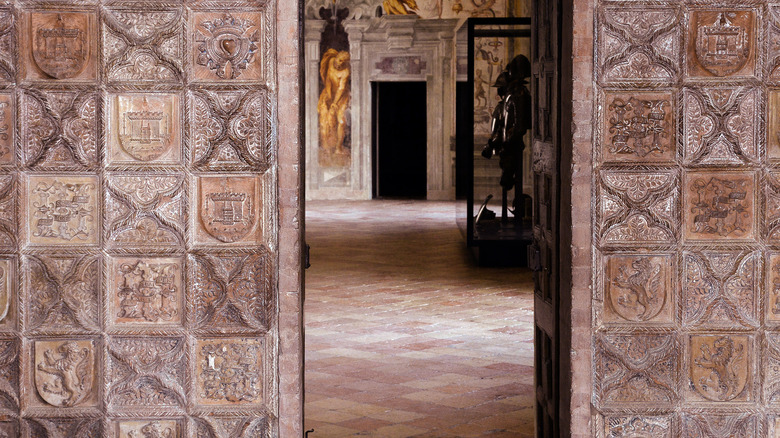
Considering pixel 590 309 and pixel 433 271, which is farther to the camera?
pixel 433 271

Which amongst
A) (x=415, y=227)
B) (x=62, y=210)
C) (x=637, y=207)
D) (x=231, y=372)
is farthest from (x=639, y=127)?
(x=415, y=227)

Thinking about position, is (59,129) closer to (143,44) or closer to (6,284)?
(143,44)

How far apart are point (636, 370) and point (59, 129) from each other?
261cm

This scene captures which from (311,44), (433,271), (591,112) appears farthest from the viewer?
(311,44)

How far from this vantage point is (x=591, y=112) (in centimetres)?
397

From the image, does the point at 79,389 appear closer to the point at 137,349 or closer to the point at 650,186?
the point at 137,349

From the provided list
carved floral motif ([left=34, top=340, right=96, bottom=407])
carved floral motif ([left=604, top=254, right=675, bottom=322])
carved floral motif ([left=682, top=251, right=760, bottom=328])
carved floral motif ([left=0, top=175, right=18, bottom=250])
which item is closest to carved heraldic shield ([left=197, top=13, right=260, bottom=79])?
carved floral motif ([left=0, top=175, right=18, bottom=250])

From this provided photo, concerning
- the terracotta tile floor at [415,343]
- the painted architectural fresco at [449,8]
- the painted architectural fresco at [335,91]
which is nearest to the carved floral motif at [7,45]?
the terracotta tile floor at [415,343]

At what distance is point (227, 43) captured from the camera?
396 centimetres

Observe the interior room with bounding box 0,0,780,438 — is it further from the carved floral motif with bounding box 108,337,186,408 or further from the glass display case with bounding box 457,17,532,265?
the glass display case with bounding box 457,17,532,265

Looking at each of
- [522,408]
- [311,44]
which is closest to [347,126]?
[311,44]

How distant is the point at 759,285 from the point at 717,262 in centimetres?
20

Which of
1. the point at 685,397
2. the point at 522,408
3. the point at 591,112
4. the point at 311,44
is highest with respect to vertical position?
the point at 311,44

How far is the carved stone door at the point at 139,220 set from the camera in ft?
13.0
